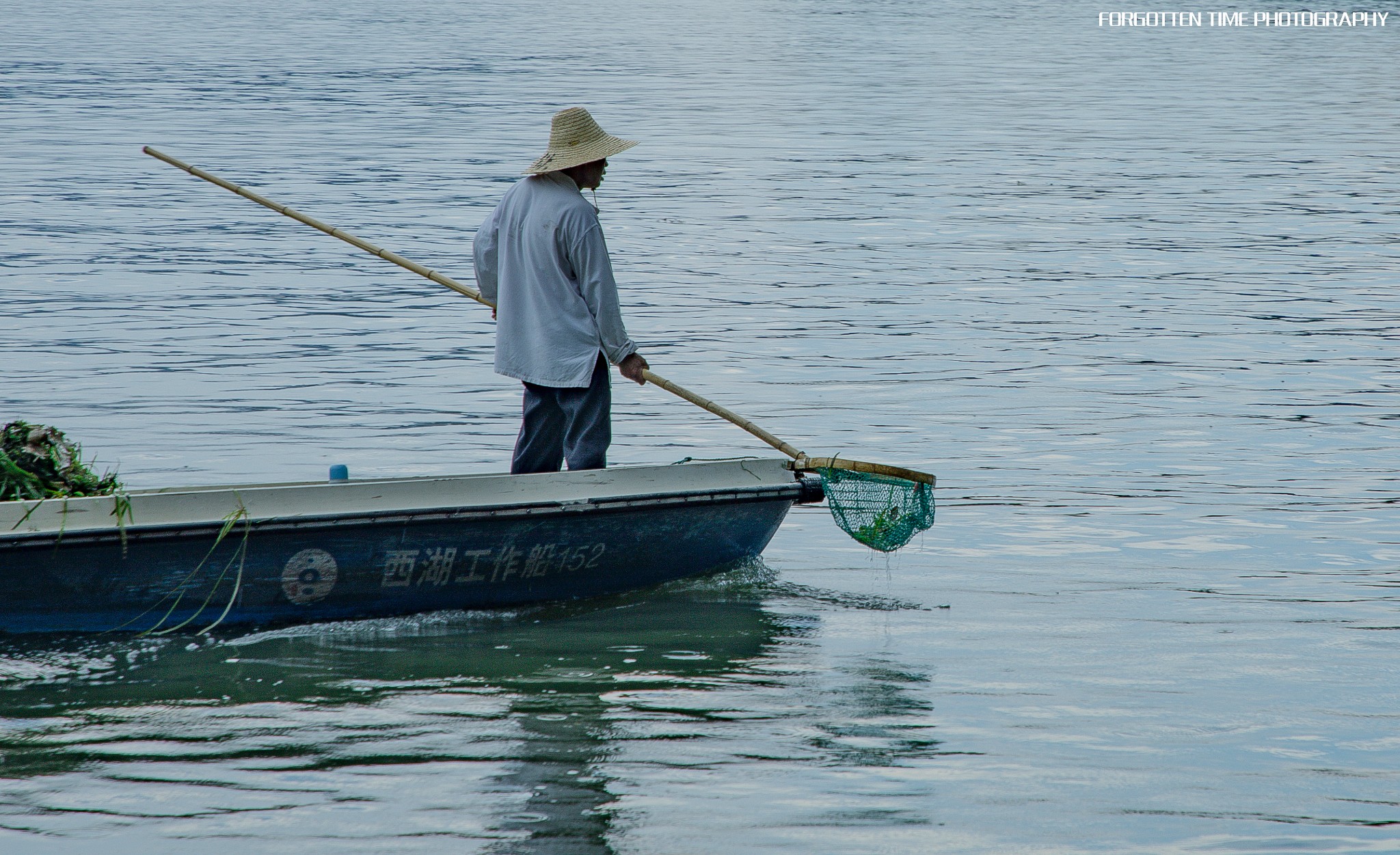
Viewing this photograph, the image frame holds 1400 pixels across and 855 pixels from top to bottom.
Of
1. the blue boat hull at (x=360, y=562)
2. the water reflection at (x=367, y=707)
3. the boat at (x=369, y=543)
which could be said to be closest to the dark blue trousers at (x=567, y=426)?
the boat at (x=369, y=543)

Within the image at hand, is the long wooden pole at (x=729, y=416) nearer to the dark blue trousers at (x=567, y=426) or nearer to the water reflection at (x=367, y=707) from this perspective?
the dark blue trousers at (x=567, y=426)

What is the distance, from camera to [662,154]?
25703 mm

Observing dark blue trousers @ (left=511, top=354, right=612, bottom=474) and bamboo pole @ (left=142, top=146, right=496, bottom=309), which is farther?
bamboo pole @ (left=142, top=146, right=496, bottom=309)

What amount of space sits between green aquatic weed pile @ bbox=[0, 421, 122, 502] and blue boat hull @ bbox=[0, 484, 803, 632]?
1.52 feet

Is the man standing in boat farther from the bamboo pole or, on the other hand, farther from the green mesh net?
the green mesh net

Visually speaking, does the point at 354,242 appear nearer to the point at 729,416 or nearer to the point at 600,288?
the point at 600,288

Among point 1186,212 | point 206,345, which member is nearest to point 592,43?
point 1186,212

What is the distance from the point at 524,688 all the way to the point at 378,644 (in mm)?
744

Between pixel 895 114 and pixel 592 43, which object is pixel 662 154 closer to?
pixel 895 114

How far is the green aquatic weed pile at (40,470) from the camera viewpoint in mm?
6516

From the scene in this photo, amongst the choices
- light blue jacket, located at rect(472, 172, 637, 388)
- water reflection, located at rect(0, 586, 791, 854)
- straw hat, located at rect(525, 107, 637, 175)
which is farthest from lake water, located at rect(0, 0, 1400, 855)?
straw hat, located at rect(525, 107, 637, 175)

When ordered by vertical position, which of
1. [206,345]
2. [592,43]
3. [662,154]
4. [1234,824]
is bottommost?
[1234,824]

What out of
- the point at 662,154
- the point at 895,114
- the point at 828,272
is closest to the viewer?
the point at 828,272

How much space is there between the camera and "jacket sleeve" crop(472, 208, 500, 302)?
7.24 meters
